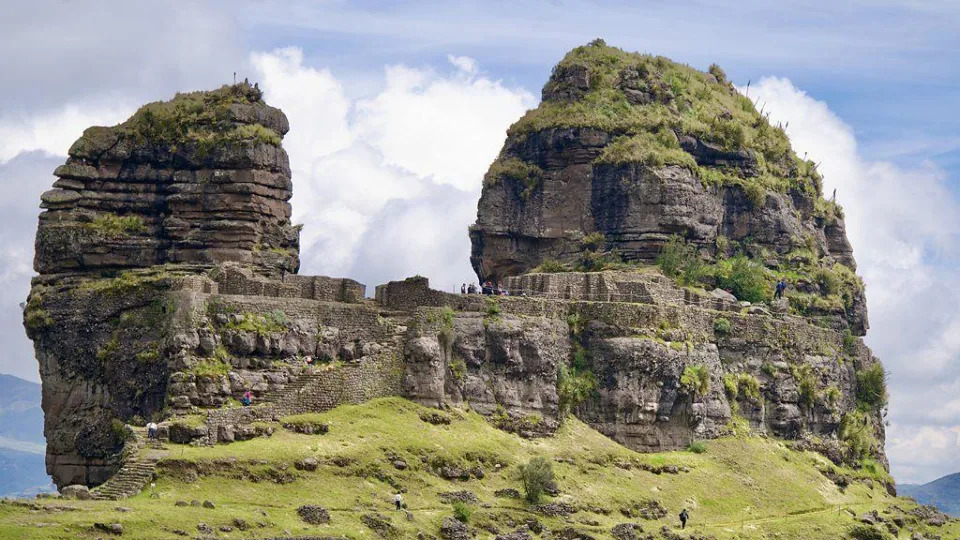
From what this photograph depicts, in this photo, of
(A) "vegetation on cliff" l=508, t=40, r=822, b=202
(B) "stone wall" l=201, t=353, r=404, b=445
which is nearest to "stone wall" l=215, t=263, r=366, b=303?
(B) "stone wall" l=201, t=353, r=404, b=445

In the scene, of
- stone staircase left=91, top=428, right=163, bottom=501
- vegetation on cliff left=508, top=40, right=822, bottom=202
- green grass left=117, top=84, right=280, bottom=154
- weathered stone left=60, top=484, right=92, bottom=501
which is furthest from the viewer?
vegetation on cliff left=508, top=40, right=822, bottom=202

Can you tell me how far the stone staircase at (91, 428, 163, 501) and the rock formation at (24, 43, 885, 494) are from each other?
102 cm

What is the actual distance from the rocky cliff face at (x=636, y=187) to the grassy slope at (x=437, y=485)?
19.0 meters

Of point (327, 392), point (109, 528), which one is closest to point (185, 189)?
point (327, 392)

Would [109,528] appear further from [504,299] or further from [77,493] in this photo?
[504,299]

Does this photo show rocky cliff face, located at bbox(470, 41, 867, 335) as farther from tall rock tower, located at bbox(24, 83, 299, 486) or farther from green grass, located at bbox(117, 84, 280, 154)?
green grass, located at bbox(117, 84, 280, 154)

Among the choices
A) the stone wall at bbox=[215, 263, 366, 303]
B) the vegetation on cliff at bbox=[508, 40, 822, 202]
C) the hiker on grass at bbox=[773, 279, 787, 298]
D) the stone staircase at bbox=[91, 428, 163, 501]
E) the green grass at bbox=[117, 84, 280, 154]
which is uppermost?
the vegetation on cliff at bbox=[508, 40, 822, 202]

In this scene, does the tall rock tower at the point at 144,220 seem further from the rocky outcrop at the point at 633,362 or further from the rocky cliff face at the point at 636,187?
the rocky cliff face at the point at 636,187

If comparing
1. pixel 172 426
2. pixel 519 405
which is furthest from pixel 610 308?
pixel 172 426

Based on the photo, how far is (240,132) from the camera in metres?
111

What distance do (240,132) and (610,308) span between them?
61.1 ft

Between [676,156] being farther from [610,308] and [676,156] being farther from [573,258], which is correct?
[610,308]

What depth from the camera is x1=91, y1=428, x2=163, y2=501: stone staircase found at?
85062mm

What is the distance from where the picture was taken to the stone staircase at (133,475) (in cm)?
8506
